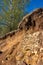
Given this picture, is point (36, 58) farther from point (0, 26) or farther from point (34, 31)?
point (0, 26)

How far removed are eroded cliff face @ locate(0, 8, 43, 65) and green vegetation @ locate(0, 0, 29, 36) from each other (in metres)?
10.6

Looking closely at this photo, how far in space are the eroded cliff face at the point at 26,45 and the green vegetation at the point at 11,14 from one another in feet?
34.8

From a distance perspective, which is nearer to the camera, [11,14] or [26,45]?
[26,45]

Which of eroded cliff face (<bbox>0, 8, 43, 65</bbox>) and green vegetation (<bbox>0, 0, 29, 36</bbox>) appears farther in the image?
green vegetation (<bbox>0, 0, 29, 36</bbox>)

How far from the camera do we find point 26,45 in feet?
25.9

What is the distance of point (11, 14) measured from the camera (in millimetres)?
20719

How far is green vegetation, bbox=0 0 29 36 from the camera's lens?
2058 cm

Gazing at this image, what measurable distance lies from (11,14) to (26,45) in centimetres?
1309

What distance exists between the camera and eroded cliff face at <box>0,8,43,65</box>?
7250 mm

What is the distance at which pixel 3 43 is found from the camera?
9.88 m

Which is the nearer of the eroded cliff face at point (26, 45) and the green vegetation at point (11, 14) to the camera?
the eroded cliff face at point (26, 45)

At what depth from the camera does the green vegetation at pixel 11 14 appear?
20.6 m

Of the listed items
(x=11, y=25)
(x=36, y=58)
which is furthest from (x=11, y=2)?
(x=36, y=58)

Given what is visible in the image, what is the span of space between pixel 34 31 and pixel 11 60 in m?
1.56
